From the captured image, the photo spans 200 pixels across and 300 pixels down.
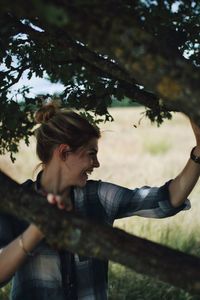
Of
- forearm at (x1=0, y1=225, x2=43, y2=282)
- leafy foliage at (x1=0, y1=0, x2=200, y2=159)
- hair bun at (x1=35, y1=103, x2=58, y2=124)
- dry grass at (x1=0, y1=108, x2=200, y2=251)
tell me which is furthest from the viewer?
dry grass at (x1=0, y1=108, x2=200, y2=251)

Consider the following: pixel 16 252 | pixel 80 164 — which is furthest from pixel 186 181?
pixel 16 252

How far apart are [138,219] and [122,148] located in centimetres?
1346

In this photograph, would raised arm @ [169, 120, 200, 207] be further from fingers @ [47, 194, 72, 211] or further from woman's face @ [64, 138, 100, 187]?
fingers @ [47, 194, 72, 211]

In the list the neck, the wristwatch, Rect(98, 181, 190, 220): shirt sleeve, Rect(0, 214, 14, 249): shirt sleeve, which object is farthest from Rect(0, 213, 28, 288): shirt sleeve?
the wristwatch

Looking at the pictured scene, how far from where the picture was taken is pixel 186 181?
341cm

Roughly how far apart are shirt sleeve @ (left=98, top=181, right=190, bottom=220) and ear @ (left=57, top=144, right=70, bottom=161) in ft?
1.06

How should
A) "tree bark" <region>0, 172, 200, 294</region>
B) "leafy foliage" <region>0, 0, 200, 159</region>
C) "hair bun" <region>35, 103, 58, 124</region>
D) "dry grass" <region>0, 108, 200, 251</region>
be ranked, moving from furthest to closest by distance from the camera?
1. "dry grass" <region>0, 108, 200, 251</region>
2. "hair bun" <region>35, 103, 58, 124</region>
3. "tree bark" <region>0, 172, 200, 294</region>
4. "leafy foliage" <region>0, 0, 200, 159</region>

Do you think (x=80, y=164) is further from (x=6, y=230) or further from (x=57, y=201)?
(x=57, y=201)

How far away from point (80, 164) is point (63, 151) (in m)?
0.12

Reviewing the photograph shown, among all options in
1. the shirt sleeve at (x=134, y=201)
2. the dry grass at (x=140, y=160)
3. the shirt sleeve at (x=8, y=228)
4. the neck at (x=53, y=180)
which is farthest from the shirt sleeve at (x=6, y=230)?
the dry grass at (x=140, y=160)

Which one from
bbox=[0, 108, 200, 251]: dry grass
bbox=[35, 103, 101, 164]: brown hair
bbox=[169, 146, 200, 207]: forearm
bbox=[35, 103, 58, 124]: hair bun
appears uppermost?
bbox=[35, 103, 58, 124]: hair bun

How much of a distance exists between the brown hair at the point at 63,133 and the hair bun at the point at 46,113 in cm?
4

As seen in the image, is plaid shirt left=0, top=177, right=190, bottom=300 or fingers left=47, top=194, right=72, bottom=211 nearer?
fingers left=47, top=194, right=72, bottom=211

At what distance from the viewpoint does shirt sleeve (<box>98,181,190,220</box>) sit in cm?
362
